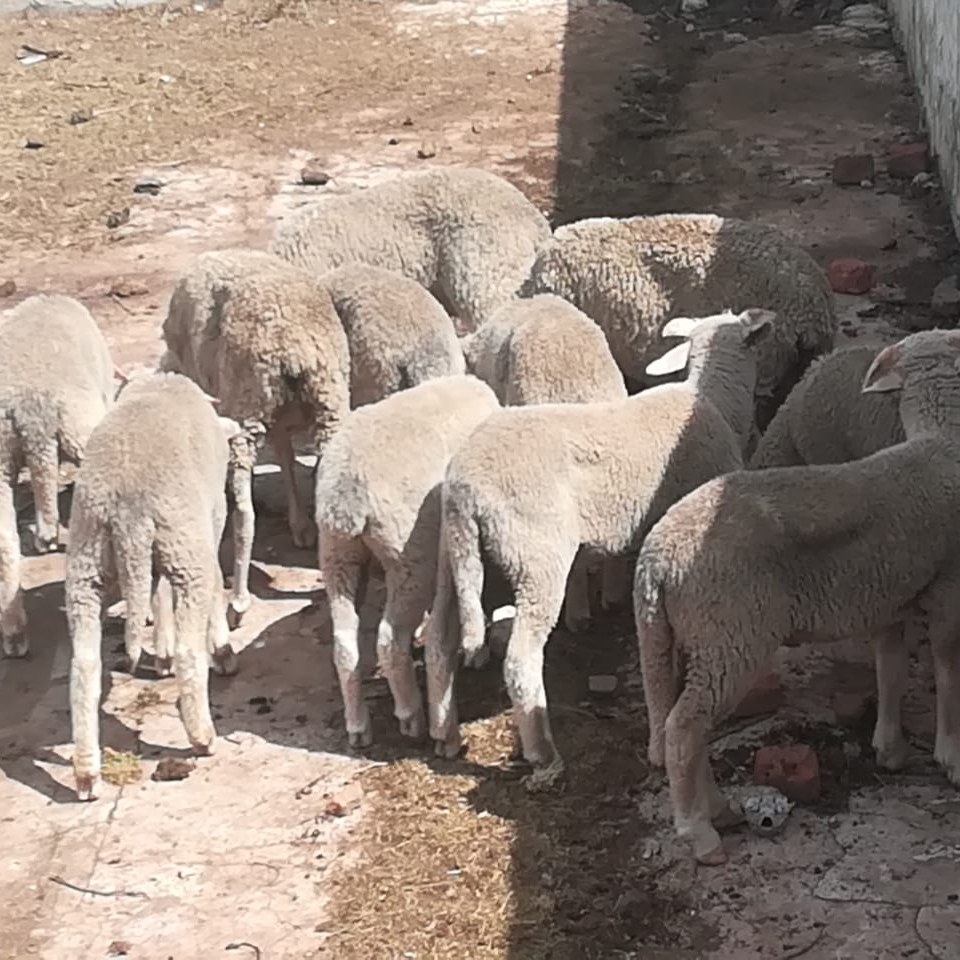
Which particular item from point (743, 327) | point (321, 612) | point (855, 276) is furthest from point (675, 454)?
point (855, 276)

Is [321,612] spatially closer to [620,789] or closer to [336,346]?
[336,346]

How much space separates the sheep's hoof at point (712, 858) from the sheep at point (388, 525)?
1.16 m

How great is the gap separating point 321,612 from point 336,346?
103 cm

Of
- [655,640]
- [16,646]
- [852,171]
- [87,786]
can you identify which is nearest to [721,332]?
[655,640]

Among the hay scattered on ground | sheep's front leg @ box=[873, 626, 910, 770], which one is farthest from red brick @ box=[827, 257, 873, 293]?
the hay scattered on ground

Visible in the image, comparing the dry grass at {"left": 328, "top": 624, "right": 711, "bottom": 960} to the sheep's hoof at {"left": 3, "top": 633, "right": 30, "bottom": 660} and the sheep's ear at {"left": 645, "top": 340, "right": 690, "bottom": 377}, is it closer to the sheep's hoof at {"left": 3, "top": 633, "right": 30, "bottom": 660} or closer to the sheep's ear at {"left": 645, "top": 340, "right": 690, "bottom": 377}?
the sheep's ear at {"left": 645, "top": 340, "right": 690, "bottom": 377}

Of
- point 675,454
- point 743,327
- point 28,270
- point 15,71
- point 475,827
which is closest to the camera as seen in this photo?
point 475,827

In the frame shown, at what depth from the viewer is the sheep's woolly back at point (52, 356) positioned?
21.0 ft

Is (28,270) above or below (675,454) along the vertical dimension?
below

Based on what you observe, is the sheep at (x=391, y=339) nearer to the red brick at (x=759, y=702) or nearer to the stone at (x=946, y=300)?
the red brick at (x=759, y=702)

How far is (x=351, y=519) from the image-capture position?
17.9ft

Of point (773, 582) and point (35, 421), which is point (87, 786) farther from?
point (773, 582)

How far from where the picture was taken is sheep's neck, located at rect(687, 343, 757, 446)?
6035mm

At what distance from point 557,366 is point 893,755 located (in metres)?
1.82
